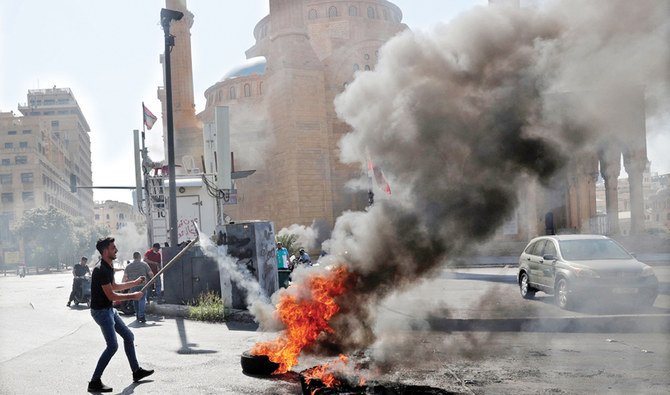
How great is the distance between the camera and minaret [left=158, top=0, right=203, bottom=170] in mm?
48375

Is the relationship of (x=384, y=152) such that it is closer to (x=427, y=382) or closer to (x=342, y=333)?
(x=342, y=333)

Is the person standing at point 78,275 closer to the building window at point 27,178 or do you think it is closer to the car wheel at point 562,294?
the car wheel at point 562,294

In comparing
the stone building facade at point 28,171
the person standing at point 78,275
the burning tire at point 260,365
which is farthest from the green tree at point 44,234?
the burning tire at point 260,365

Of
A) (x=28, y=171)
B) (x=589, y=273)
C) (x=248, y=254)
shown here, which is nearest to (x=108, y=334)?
(x=248, y=254)

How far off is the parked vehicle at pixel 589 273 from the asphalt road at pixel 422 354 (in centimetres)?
38

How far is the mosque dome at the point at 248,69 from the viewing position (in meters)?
48.6

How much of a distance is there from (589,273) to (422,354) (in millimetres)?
4628

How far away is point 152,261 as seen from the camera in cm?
1398

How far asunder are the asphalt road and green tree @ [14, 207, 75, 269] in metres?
53.0

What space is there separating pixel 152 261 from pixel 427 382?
10056mm

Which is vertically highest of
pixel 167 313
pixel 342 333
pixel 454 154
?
pixel 454 154

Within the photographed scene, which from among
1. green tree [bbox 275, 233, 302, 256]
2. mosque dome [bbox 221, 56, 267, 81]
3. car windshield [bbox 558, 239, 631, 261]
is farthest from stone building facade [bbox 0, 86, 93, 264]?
car windshield [bbox 558, 239, 631, 261]

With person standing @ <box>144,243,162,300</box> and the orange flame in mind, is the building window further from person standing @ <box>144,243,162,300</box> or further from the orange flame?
the orange flame

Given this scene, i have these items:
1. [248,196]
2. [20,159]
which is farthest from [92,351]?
[20,159]
